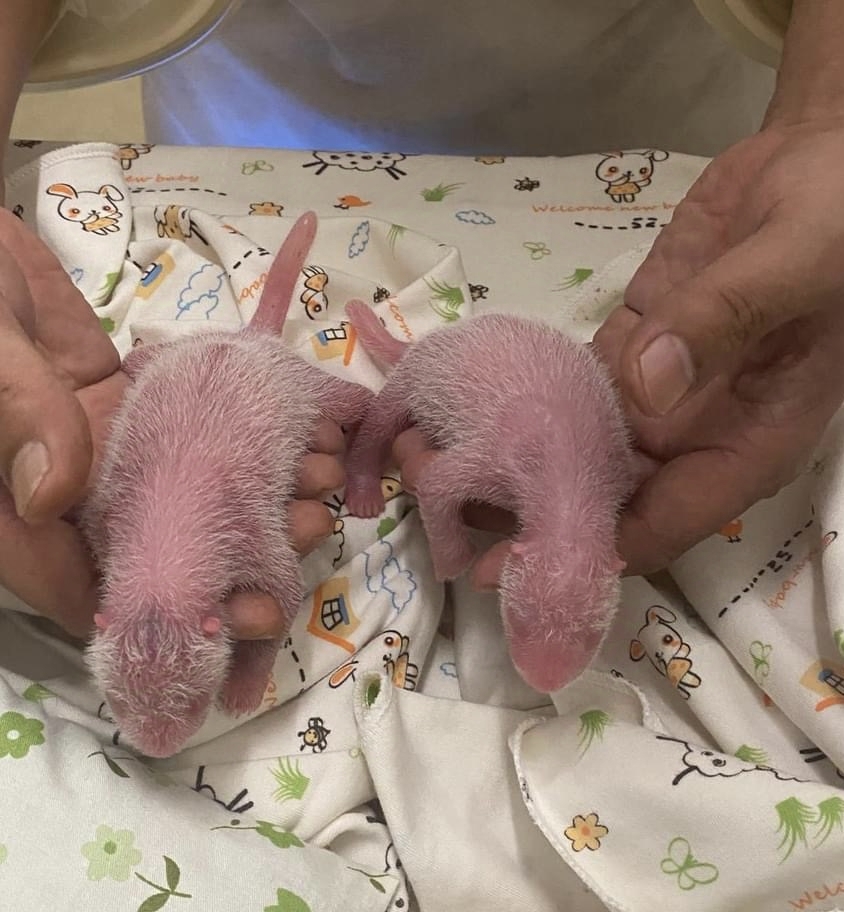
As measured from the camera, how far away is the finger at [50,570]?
65 centimetres

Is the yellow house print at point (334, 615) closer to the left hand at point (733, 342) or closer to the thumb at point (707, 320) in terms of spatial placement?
the left hand at point (733, 342)

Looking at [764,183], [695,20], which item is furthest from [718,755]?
[695,20]

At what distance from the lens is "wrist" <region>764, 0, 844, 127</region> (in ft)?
2.53

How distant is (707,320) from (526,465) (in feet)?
0.68

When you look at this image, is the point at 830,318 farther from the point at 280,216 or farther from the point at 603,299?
the point at 280,216

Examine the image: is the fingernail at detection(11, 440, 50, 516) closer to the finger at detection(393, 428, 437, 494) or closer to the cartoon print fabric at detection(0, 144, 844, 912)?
the cartoon print fabric at detection(0, 144, 844, 912)

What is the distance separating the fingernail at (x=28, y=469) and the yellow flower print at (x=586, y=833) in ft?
1.36

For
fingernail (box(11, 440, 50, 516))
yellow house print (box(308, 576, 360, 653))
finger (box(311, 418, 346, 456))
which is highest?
fingernail (box(11, 440, 50, 516))

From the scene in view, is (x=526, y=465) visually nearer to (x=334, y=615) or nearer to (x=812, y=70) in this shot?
(x=334, y=615)

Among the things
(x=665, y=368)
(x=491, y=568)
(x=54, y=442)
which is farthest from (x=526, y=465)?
(x=54, y=442)

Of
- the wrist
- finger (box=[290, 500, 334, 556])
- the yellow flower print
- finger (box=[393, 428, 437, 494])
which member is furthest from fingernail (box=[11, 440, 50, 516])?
the wrist

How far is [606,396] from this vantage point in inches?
30.4

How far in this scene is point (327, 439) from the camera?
787mm

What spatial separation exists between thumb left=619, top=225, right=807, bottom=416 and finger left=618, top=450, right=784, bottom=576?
136mm
